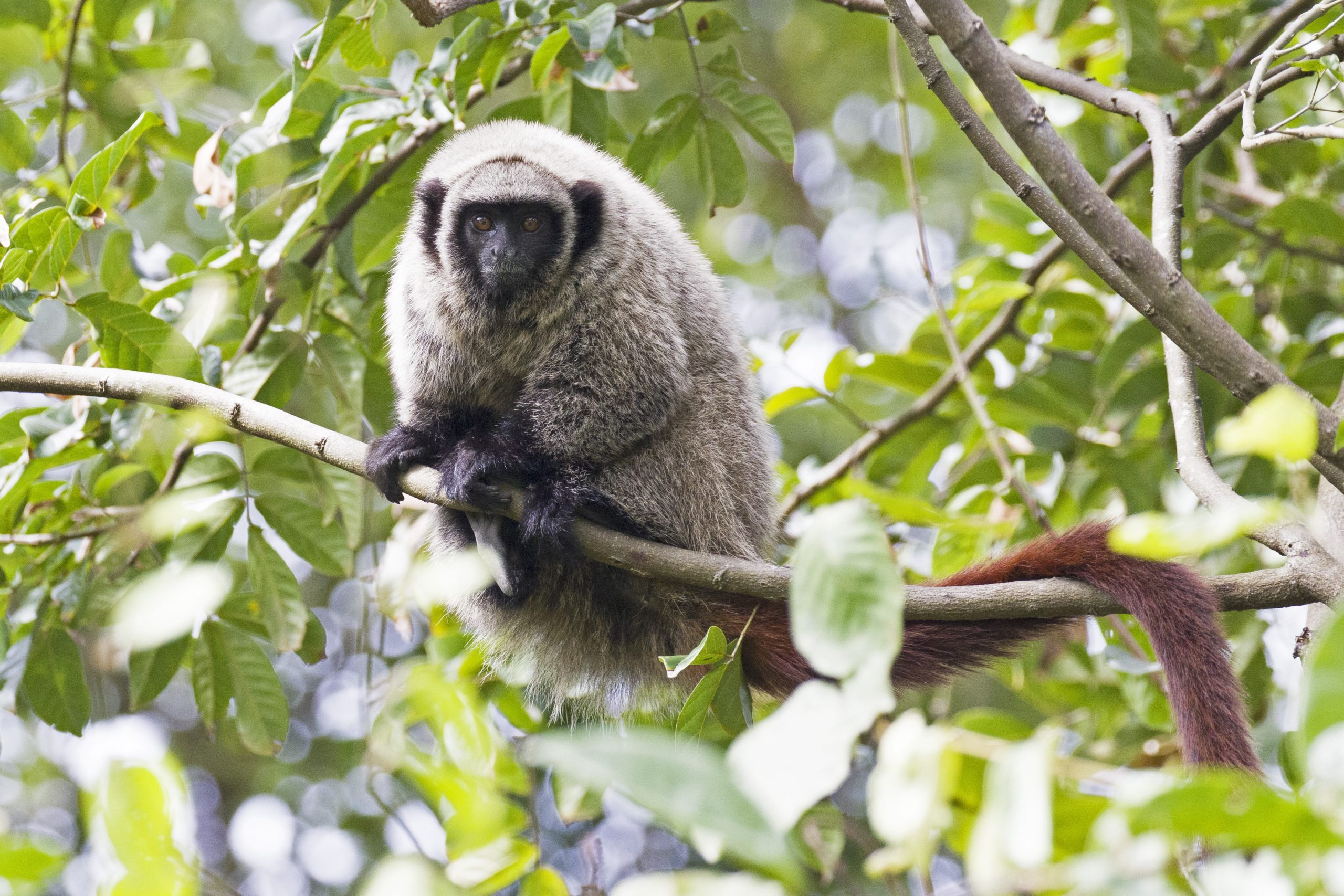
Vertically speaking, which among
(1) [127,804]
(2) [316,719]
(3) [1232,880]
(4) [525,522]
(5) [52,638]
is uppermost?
(3) [1232,880]

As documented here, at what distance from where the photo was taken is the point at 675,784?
98 centimetres

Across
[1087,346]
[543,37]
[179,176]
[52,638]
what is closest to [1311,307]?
[1087,346]

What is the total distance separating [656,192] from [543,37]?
0.97 m

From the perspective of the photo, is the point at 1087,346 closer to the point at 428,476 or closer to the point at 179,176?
the point at 428,476

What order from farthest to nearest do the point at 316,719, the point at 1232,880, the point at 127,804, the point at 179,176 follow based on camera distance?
1. the point at 316,719
2. the point at 179,176
3. the point at 127,804
4. the point at 1232,880

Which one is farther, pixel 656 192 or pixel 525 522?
pixel 656 192

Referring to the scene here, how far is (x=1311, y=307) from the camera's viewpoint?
14.0 feet

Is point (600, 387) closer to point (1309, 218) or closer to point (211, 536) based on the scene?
point (211, 536)

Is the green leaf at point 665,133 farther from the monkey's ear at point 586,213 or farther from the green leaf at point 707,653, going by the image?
the green leaf at point 707,653

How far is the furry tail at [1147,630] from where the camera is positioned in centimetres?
238

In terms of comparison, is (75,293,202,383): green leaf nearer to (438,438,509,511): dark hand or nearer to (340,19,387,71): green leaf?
(438,438,509,511): dark hand

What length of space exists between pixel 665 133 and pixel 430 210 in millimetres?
859

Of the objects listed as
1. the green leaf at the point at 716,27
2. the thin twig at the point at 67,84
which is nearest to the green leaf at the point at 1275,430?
the green leaf at the point at 716,27

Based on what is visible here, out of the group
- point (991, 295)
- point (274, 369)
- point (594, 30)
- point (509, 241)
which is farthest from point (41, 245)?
point (991, 295)
